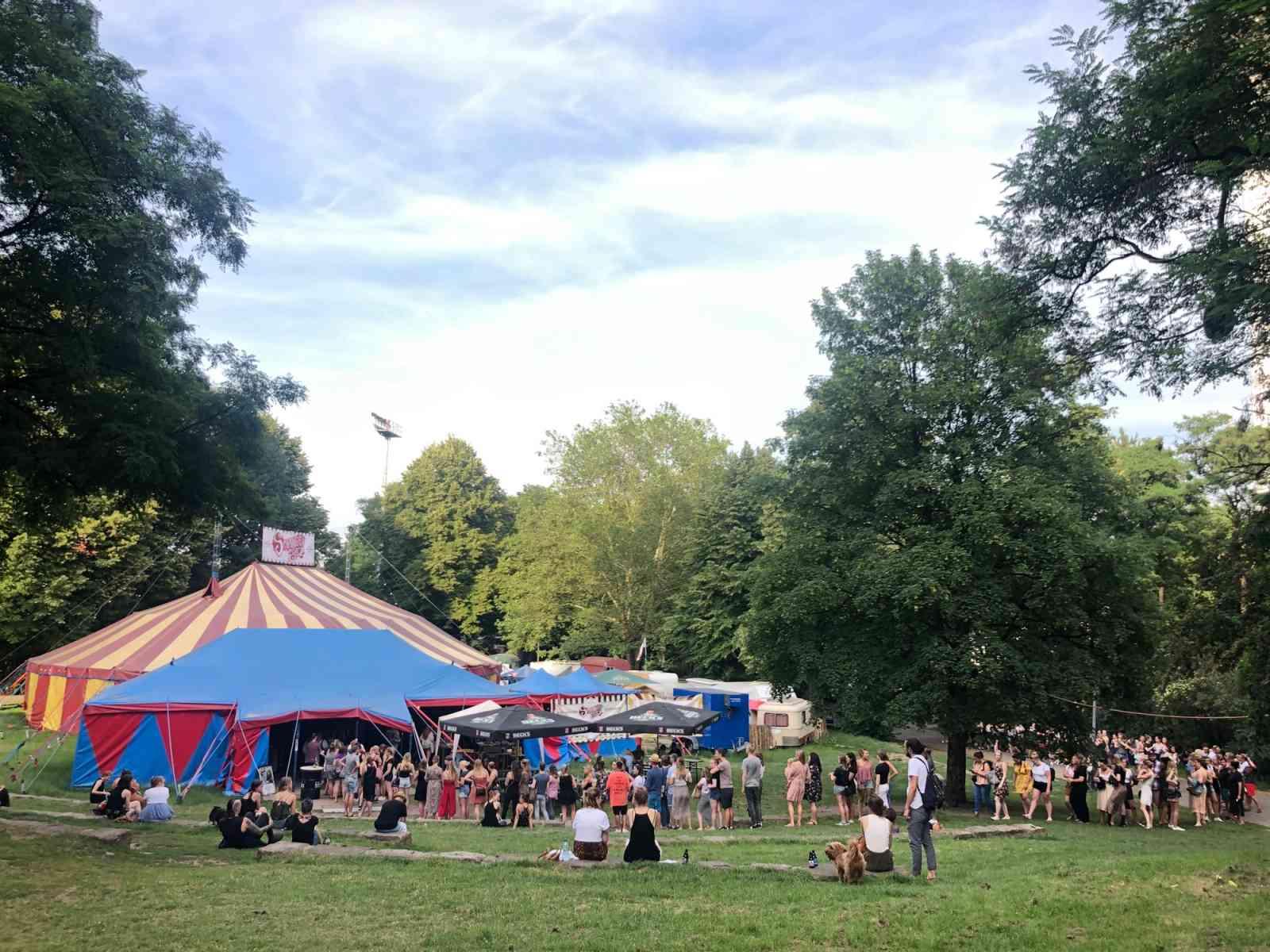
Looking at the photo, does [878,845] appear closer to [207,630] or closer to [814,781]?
[814,781]

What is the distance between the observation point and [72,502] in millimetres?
14680

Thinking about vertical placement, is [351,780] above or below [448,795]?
above

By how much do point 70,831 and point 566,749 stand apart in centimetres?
1382

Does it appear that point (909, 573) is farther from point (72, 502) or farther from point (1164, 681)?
point (72, 502)

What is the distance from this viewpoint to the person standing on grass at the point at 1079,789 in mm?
18797

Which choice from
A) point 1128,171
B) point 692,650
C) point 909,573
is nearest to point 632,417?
point 692,650

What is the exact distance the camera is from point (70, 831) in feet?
41.3

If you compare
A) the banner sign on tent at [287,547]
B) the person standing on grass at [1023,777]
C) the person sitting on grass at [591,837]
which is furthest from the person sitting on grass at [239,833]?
the banner sign on tent at [287,547]

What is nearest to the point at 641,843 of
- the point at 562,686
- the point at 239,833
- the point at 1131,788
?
the point at 239,833

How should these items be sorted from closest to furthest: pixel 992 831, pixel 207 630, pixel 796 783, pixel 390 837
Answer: pixel 390 837 < pixel 992 831 < pixel 796 783 < pixel 207 630

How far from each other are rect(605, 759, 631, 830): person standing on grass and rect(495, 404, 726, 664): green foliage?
30.8 m

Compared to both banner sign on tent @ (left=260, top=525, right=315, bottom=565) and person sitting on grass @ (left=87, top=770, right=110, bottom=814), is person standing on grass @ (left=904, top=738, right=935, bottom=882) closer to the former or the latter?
person sitting on grass @ (left=87, top=770, right=110, bottom=814)

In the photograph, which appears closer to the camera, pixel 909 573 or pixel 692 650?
pixel 909 573

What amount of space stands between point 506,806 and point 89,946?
10.8 m
